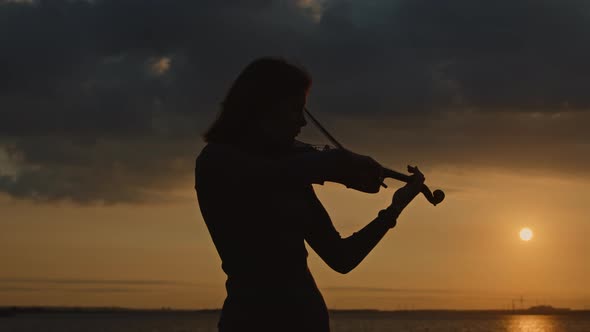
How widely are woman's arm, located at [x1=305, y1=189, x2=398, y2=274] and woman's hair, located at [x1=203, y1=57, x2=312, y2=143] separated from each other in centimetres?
50

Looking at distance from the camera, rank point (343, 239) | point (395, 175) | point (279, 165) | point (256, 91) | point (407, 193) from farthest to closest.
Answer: point (395, 175), point (407, 193), point (343, 239), point (256, 91), point (279, 165)

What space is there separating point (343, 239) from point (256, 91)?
2.78 ft

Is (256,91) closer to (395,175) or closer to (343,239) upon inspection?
(343,239)

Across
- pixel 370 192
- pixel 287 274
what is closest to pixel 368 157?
pixel 370 192

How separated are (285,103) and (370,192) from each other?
74 cm

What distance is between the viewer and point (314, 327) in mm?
4680

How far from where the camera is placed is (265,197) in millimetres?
4637

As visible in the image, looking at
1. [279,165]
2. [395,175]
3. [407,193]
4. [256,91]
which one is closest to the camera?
[279,165]

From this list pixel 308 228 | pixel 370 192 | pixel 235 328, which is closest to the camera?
pixel 235 328

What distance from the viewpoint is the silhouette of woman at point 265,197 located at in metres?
4.62

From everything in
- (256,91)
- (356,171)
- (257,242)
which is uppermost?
(256,91)

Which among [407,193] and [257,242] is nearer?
[257,242]

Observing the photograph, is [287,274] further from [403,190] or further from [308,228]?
[403,190]

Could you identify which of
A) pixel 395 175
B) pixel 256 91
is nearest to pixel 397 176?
pixel 395 175
